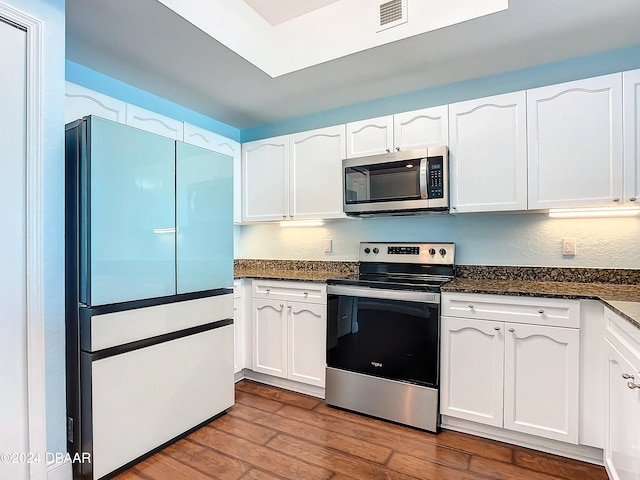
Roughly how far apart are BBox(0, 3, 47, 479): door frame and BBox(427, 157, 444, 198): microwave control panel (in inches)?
83.4

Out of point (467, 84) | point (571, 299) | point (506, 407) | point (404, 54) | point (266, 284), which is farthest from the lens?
point (266, 284)

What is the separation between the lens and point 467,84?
101 inches

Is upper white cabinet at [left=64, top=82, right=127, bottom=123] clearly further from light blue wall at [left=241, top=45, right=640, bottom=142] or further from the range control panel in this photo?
the range control panel

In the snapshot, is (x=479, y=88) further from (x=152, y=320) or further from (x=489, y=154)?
(x=152, y=320)

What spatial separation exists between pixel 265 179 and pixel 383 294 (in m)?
1.54

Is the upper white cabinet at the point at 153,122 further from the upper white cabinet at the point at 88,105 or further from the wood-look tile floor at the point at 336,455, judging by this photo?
the wood-look tile floor at the point at 336,455

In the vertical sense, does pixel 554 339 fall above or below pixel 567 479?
above

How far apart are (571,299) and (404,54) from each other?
5.54ft

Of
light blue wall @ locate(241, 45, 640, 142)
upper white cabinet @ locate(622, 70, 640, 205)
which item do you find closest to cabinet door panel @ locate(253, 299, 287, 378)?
light blue wall @ locate(241, 45, 640, 142)

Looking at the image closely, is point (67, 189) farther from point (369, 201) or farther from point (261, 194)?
point (369, 201)

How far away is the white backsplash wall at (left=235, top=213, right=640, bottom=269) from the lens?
221 centimetres

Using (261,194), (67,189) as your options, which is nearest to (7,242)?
(67,189)

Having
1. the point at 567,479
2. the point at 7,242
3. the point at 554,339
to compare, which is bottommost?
the point at 567,479

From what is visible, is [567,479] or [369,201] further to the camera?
[369,201]
